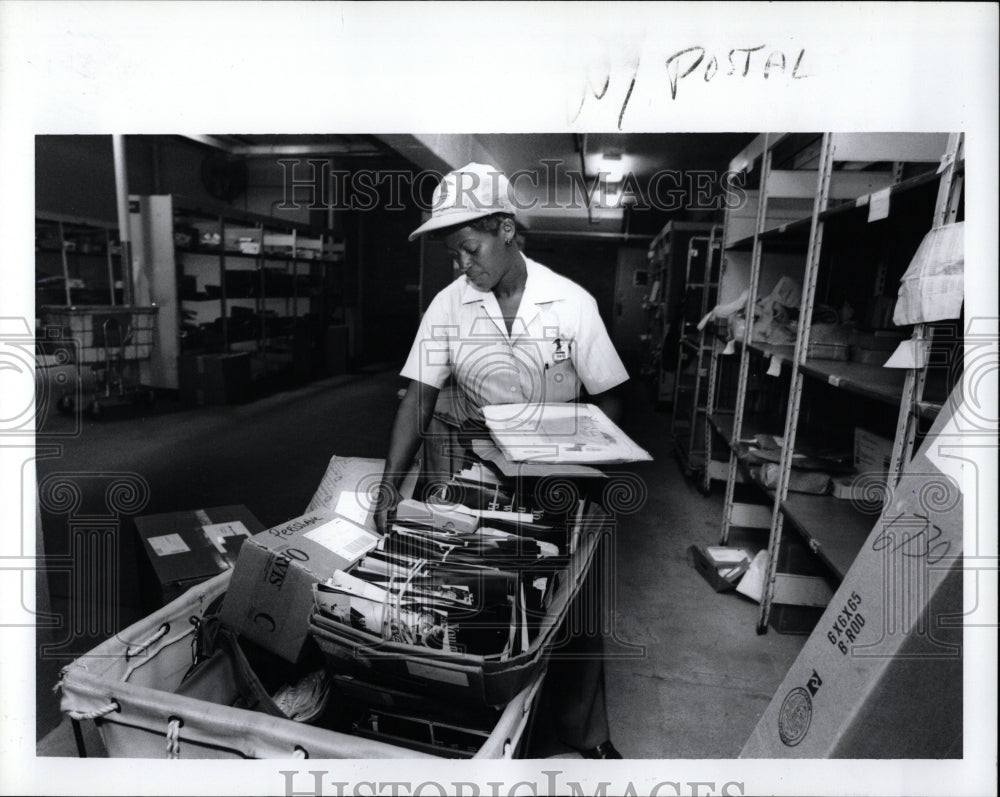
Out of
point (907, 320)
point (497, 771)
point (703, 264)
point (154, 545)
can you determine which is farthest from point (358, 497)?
point (703, 264)

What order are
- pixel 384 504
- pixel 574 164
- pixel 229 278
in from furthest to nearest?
1. pixel 229 278
2. pixel 574 164
3. pixel 384 504

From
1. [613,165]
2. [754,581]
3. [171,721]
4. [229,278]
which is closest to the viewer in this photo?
[171,721]

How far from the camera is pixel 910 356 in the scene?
4.24 feet

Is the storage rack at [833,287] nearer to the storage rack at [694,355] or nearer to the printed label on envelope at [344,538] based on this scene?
the storage rack at [694,355]

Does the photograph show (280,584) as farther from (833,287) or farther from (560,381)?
(833,287)

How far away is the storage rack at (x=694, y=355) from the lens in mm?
3664

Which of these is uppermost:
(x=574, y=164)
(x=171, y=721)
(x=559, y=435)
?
(x=574, y=164)

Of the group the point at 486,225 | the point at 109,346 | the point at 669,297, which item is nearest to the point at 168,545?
the point at 486,225

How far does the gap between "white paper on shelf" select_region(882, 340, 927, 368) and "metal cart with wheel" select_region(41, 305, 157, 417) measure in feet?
16.1

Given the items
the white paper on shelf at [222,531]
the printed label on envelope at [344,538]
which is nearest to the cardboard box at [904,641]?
the printed label on envelope at [344,538]

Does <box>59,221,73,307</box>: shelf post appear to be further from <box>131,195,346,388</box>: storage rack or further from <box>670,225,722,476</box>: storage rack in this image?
<box>670,225,722,476</box>: storage rack

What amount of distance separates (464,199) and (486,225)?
3.2 inches

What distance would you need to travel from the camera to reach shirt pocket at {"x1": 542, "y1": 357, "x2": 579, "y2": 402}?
5.31ft

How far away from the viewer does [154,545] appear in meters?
1.64
